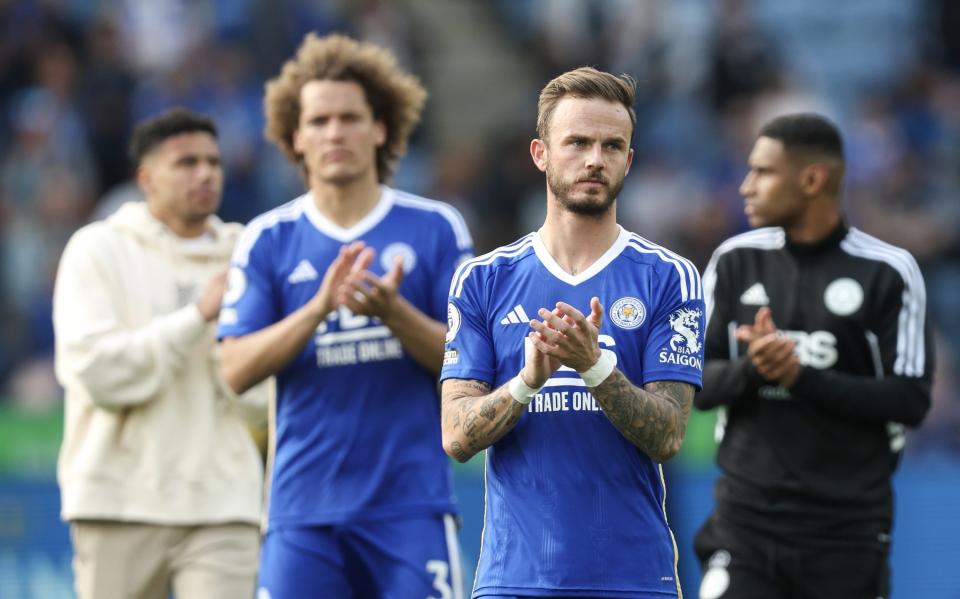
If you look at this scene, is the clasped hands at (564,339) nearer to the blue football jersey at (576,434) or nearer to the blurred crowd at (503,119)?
the blue football jersey at (576,434)

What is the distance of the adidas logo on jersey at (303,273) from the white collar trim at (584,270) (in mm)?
1745

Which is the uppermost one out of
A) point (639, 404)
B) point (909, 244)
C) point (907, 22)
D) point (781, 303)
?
point (907, 22)

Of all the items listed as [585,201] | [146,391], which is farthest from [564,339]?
[146,391]

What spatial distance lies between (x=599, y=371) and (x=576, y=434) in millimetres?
369

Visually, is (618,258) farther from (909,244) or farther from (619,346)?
(909,244)

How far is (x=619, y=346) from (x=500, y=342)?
15.2 inches

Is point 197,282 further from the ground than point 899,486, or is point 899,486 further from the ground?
point 197,282

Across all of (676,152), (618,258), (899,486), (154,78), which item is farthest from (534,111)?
(618,258)

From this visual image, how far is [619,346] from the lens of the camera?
5168 mm

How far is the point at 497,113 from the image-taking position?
17500 mm

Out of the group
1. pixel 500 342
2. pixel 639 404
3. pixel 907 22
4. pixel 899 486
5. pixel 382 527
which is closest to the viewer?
pixel 639 404

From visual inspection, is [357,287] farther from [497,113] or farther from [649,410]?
[497,113]

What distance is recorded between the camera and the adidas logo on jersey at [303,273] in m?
6.81

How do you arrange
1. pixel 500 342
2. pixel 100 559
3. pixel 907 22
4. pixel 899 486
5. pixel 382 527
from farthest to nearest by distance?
1. pixel 907 22
2. pixel 899 486
3. pixel 100 559
4. pixel 382 527
5. pixel 500 342
